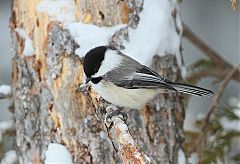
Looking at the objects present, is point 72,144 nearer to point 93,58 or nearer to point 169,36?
point 93,58

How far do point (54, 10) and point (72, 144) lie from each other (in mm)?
625

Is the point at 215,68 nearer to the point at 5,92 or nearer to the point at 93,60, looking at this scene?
the point at 93,60

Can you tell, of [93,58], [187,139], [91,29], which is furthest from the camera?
[187,139]

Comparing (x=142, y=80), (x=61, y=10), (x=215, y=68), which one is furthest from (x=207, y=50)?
(x=61, y=10)

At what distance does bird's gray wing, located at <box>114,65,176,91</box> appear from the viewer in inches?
116

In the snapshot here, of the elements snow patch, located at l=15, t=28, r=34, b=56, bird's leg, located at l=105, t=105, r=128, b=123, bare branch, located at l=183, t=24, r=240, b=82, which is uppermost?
snow patch, located at l=15, t=28, r=34, b=56

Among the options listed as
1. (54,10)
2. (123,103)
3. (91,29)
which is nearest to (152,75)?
(123,103)

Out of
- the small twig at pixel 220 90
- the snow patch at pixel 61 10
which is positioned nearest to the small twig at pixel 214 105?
the small twig at pixel 220 90

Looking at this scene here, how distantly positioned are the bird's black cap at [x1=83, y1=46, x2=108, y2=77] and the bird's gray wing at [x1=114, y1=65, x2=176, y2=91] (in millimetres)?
124

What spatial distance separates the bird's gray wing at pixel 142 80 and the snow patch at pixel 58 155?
0.40 meters

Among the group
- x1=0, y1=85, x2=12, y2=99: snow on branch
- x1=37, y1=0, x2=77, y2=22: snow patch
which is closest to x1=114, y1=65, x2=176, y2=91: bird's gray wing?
x1=37, y1=0, x2=77, y2=22: snow patch

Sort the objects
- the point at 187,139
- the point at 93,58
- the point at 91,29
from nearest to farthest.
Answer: the point at 93,58 → the point at 91,29 → the point at 187,139

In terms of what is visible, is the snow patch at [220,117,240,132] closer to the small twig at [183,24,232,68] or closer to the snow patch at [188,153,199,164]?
the snow patch at [188,153,199,164]

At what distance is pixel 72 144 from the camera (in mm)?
3098
